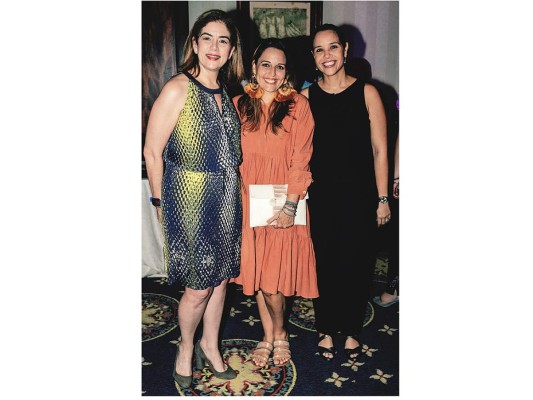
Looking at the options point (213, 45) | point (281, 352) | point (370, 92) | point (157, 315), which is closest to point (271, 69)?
point (213, 45)

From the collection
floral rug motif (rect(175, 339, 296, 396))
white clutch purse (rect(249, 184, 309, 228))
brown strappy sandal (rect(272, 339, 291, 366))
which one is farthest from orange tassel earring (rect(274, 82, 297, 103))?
floral rug motif (rect(175, 339, 296, 396))

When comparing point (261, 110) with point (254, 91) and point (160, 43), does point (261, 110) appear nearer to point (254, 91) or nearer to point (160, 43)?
point (254, 91)

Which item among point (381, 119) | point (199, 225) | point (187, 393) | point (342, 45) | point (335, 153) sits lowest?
point (187, 393)

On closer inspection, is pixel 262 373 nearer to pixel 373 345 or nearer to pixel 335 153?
pixel 373 345

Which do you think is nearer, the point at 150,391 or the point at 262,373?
the point at 150,391

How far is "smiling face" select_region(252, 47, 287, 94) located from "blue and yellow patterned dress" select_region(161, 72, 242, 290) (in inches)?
8.0

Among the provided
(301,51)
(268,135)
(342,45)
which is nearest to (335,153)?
(268,135)

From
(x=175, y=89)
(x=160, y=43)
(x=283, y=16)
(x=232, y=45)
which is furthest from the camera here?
(x=283, y=16)

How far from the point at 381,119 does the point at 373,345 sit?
54.8 inches

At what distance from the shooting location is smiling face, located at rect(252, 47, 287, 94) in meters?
1.94

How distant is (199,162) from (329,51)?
0.88 m

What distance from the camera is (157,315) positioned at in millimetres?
2898

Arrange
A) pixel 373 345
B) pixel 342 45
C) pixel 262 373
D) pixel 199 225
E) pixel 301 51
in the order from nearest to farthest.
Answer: pixel 199 225 → pixel 342 45 → pixel 262 373 → pixel 373 345 → pixel 301 51

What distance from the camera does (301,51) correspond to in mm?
3535
